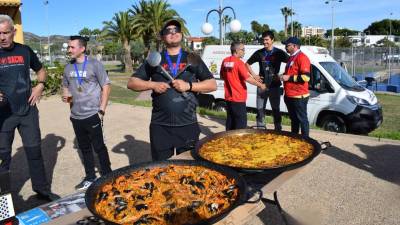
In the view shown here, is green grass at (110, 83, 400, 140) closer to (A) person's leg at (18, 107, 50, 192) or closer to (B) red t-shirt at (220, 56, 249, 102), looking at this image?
(B) red t-shirt at (220, 56, 249, 102)

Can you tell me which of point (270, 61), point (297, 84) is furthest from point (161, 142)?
point (270, 61)

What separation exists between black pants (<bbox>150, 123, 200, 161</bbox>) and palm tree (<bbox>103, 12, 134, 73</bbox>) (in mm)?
42446

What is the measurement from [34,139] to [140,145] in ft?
12.0

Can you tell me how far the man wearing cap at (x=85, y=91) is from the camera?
4.96 meters

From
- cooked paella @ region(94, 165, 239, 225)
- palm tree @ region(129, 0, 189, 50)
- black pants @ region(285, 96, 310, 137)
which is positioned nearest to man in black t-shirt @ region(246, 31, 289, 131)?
black pants @ region(285, 96, 310, 137)

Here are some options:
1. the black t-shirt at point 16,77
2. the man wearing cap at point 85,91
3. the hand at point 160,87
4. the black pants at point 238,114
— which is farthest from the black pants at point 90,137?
the black pants at point 238,114

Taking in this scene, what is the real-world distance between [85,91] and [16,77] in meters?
0.87

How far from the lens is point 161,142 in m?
3.71

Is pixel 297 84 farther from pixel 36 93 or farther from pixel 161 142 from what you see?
pixel 36 93

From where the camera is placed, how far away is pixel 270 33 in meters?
7.77

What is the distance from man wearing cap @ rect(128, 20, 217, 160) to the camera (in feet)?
11.4

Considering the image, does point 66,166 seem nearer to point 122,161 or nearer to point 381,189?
point 122,161

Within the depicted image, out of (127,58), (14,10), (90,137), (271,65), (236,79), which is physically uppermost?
(14,10)

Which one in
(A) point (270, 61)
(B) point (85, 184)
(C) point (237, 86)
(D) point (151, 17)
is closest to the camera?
(B) point (85, 184)
